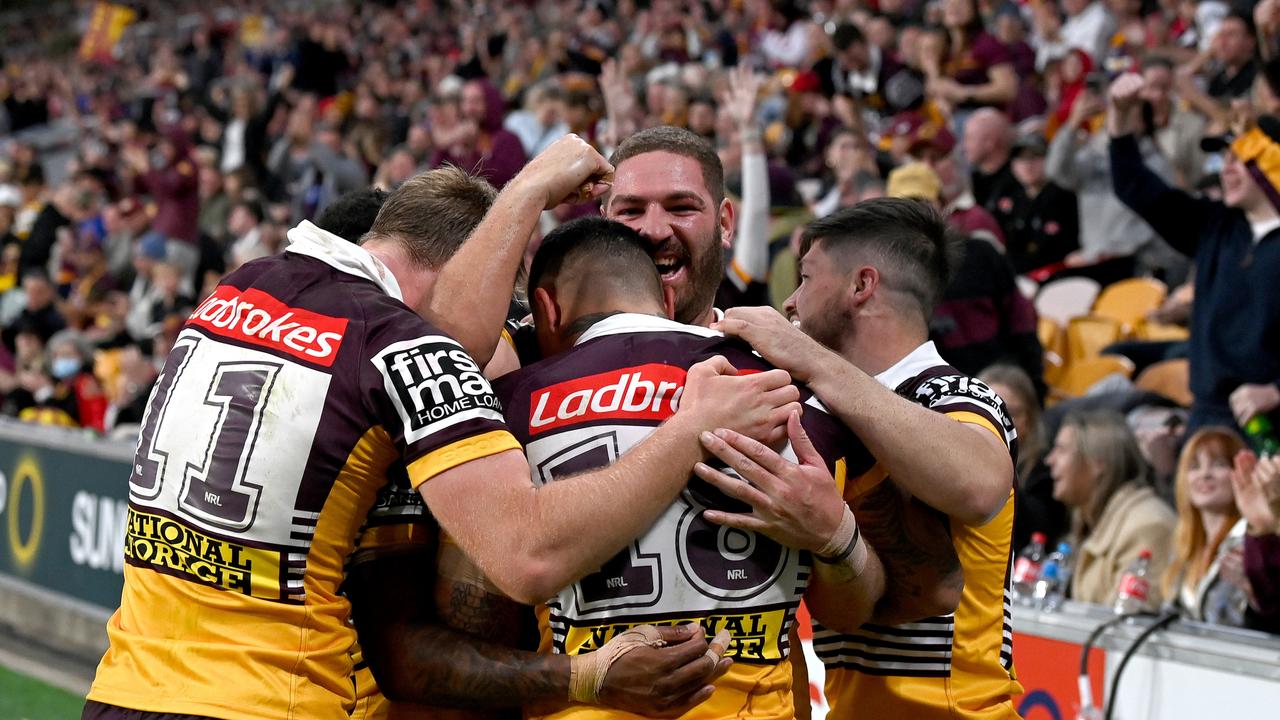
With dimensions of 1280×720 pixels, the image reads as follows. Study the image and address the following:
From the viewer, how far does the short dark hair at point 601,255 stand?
125 inches

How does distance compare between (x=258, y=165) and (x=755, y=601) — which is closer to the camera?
(x=755, y=601)

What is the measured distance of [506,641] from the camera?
3133 millimetres

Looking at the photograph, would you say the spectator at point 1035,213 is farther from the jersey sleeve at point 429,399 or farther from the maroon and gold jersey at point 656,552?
the jersey sleeve at point 429,399

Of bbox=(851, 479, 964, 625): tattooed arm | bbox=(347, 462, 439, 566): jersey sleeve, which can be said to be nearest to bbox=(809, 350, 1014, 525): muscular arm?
bbox=(851, 479, 964, 625): tattooed arm

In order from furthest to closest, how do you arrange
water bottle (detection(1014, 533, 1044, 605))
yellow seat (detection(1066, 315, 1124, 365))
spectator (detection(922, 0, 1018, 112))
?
spectator (detection(922, 0, 1018, 112)), yellow seat (detection(1066, 315, 1124, 365)), water bottle (detection(1014, 533, 1044, 605))

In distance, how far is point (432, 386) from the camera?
2.89 metres

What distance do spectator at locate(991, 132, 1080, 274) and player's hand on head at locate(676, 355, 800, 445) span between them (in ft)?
24.0

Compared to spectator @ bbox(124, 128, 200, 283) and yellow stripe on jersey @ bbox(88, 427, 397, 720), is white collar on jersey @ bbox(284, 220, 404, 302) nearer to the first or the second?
yellow stripe on jersey @ bbox(88, 427, 397, 720)

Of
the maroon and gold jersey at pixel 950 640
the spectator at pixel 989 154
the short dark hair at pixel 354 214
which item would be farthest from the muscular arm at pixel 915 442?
the spectator at pixel 989 154

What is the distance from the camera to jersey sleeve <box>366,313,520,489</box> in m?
2.84

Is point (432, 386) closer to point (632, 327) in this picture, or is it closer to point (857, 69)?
point (632, 327)

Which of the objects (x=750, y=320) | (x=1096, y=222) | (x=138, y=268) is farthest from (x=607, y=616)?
(x=138, y=268)

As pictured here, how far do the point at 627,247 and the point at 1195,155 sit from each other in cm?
771

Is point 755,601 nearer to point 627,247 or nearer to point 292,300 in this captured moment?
point 627,247
